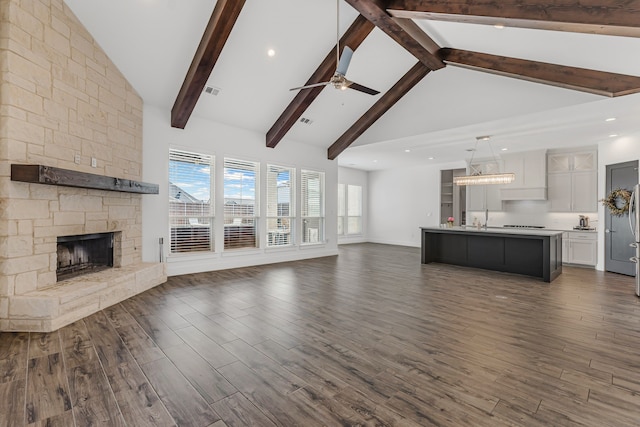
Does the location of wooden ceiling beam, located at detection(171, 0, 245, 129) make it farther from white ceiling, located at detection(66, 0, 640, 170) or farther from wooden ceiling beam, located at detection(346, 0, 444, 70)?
wooden ceiling beam, located at detection(346, 0, 444, 70)

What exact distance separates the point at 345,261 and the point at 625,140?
22.1 feet

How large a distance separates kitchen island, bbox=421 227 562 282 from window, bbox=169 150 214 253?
17.2ft

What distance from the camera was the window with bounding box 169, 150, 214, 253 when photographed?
597 centimetres

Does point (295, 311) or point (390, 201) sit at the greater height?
point (390, 201)

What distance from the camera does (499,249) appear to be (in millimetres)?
6508

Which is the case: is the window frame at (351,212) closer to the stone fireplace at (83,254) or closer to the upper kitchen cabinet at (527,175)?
the upper kitchen cabinet at (527,175)

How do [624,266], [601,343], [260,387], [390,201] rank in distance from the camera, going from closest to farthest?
[260,387] < [601,343] < [624,266] < [390,201]

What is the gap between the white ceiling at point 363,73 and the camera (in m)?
4.05

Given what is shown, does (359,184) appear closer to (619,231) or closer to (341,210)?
(341,210)

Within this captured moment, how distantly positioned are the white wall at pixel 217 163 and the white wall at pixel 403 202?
433cm

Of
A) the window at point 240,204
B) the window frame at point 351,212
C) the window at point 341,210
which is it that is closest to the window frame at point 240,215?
the window at point 240,204

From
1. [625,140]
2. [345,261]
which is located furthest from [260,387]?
[625,140]

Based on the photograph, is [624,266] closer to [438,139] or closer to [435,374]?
[438,139]

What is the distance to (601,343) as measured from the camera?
117 inches
